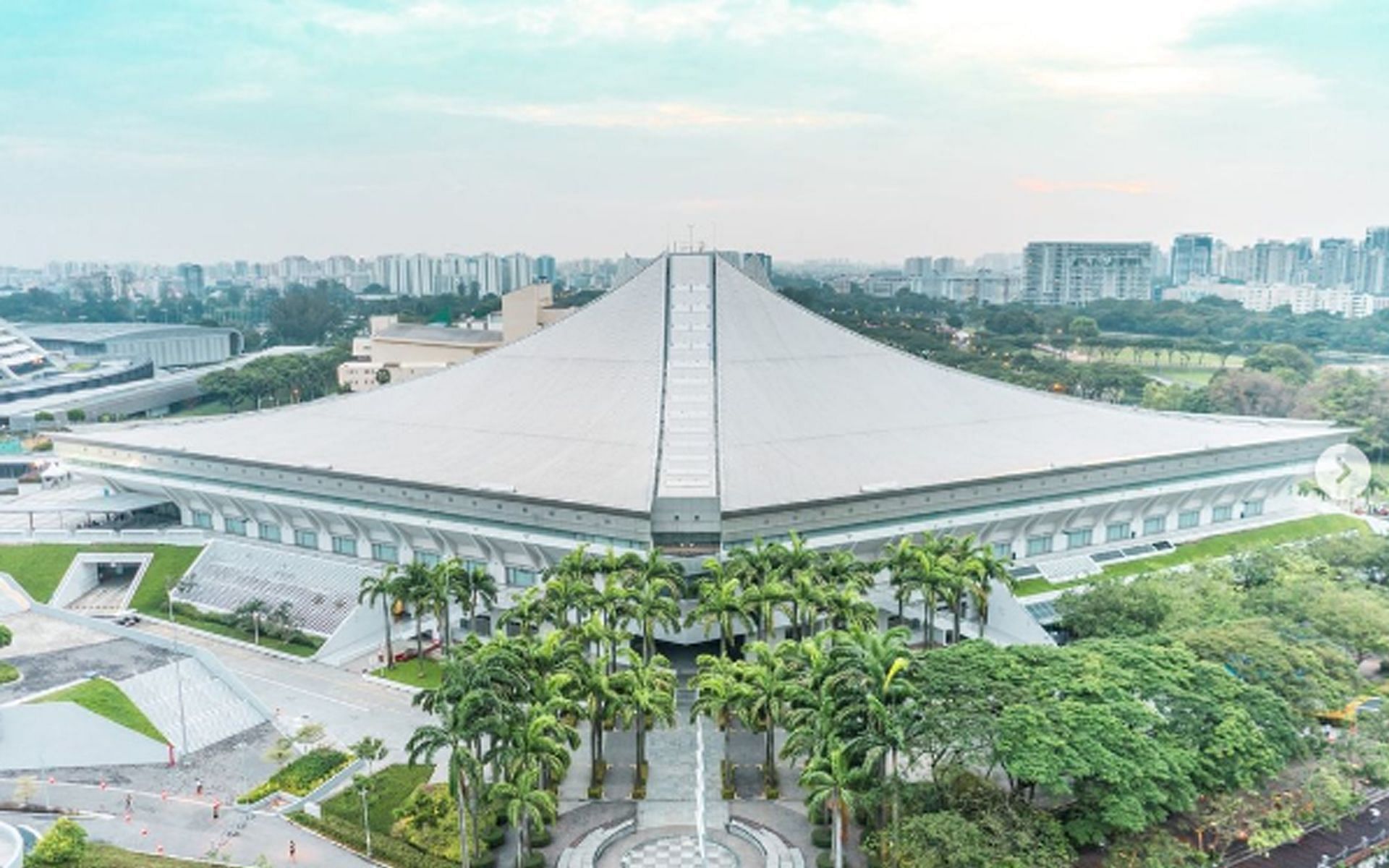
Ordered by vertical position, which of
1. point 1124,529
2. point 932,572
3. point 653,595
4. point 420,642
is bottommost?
point 420,642

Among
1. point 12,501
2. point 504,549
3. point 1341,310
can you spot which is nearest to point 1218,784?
point 504,549

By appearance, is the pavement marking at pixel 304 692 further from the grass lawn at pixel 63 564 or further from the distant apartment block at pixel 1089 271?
the distant apartment block at pixel 1089 271

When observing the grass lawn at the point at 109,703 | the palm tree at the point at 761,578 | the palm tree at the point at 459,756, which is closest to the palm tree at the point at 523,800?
the palm tree at the point at 459,756

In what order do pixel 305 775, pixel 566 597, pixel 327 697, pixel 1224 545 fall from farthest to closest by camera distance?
pixel 1224 545
pixel 327 697
pixel 566 597
pixel 305 775

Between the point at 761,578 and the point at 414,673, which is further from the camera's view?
the point at 414,673

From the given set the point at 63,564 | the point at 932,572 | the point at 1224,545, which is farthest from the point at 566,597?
the point at 1224,545

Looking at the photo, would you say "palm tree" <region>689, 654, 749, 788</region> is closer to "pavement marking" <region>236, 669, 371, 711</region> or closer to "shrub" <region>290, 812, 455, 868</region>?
"shrub" <region>290, 812, 455, 868</region>

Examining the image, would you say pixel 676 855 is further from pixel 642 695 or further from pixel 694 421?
pixel 694 421

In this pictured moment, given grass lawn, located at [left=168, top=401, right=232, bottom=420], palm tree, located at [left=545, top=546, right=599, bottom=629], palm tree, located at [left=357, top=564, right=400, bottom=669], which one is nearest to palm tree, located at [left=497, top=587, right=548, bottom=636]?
palm tree, located at [left=545, top=546, right=599, bottom=629]
